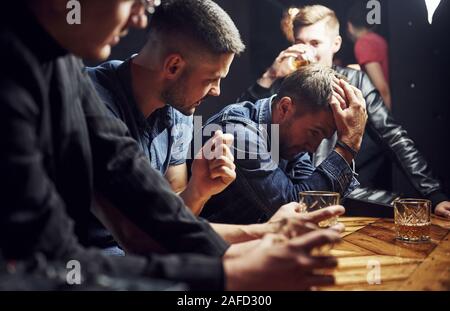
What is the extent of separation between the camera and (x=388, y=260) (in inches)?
47.9

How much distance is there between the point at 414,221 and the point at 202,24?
90cm

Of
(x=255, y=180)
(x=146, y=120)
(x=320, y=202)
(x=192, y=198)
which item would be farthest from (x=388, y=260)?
(x=146, y=120)

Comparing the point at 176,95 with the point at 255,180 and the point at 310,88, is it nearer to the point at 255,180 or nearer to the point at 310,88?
the point at 255,180

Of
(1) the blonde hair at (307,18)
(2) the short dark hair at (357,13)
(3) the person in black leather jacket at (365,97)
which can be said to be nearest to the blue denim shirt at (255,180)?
(3) the person in black leather jacket at (365,97)

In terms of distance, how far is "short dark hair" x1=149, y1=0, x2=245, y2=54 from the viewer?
174 cm

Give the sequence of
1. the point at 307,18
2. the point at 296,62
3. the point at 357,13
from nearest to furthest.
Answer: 1. the point at 296,62
2. the point at 307,18
3. the point at 357,13

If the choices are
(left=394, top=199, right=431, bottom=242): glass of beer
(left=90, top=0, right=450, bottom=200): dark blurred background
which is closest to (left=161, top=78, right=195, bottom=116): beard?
(left=394, top=199, right=431, bottom=242): glass of beer

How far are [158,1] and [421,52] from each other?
189 centimetres

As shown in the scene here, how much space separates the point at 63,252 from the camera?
762mm

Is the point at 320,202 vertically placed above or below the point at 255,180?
above

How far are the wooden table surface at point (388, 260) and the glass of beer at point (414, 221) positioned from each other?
0.03 meters

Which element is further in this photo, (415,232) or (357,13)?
(357,13)
